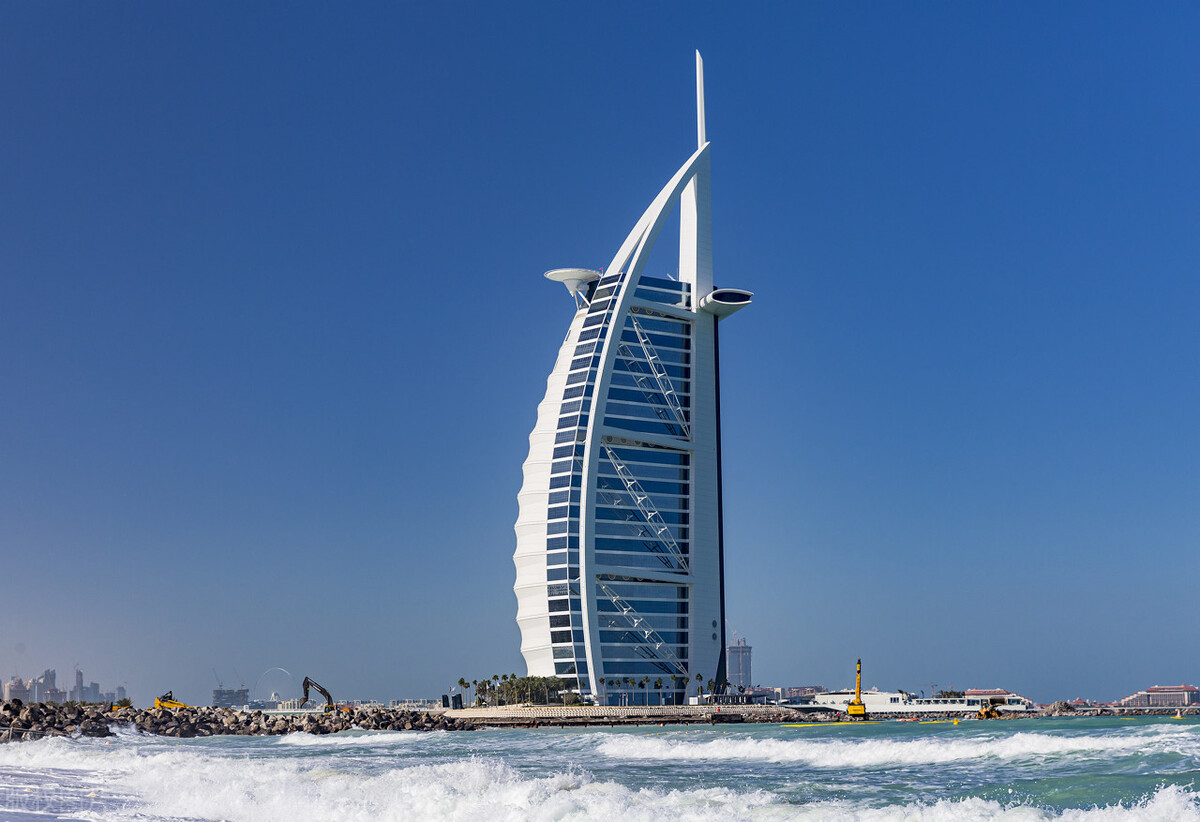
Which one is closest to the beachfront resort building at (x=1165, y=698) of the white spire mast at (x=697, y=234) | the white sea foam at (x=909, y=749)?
the white spire mast at (x=697, y=234)

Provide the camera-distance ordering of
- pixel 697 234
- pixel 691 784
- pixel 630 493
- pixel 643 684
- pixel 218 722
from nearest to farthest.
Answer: pixel 691 784 < pixel 218 722 < pixel 643 684 < pixel 630 493 < pixel 697 234

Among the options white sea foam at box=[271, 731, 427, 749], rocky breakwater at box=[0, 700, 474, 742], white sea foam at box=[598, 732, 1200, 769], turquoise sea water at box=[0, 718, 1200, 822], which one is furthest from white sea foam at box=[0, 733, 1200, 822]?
rocky breakwater at box=[0, 700, 474, 742]

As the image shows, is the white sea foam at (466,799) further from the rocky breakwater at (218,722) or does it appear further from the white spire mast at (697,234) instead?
the white spire mast at (697,234)

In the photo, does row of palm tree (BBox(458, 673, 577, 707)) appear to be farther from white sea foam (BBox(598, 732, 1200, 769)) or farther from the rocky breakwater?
white sea foam (BBox(598, 732, 1200, 769))

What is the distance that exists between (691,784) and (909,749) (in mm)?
8308

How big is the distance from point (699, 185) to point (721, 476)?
25212mm

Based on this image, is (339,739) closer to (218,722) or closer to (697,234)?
(218,722)

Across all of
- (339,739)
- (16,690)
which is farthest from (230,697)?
(339,739)

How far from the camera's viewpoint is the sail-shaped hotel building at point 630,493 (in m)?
93.6

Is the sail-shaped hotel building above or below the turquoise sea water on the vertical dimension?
above

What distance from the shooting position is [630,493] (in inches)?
3831

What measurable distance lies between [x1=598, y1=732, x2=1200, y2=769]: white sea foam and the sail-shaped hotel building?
54.1 metres

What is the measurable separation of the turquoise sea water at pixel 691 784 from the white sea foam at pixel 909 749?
72 mm

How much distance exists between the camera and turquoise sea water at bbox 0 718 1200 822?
67.8ft
